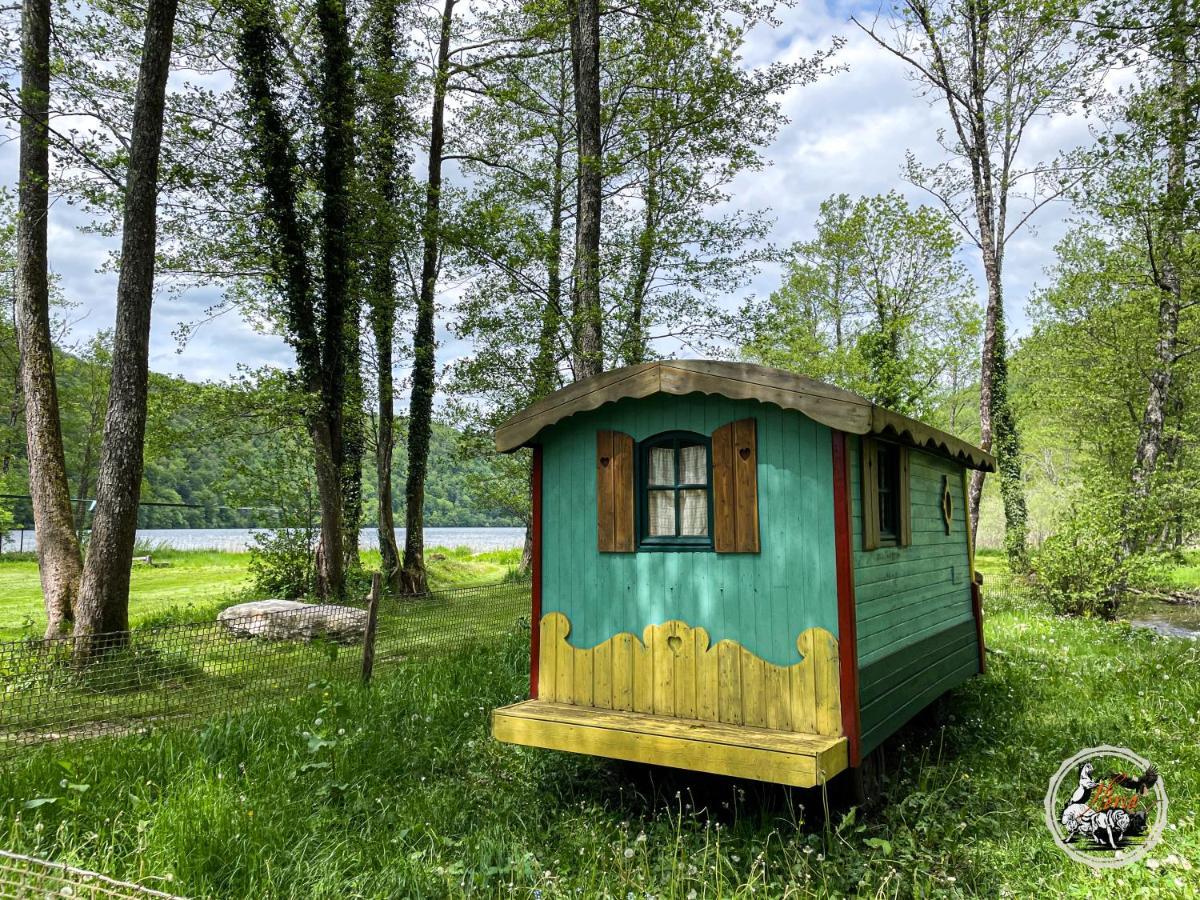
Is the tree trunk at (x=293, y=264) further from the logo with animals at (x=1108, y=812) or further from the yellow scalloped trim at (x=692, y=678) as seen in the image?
the logo with animals at (x=1108, y=812)

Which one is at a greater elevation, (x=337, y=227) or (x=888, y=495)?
(x=337, y=227)

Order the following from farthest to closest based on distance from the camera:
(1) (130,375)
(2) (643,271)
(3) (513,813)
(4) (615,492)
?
(2) (643,271), (1) (130,375), (4) (615,492), (3) (513,813)

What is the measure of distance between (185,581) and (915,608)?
1710 cm

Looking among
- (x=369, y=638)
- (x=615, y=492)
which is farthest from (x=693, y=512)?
(x=369, y=638)

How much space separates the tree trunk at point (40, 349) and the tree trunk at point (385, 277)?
5.70 metres

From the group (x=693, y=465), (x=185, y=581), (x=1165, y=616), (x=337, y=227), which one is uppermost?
(x=337, y=227)

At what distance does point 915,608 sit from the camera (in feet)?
19.6

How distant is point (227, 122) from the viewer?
41.6ft

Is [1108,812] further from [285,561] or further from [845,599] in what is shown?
[285,561]

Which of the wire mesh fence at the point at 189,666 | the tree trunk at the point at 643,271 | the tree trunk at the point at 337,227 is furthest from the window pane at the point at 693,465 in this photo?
the tree trunk at the point at 337,227

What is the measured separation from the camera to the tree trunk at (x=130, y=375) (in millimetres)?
8008

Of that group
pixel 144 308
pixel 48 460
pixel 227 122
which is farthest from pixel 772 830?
pixel 227 122

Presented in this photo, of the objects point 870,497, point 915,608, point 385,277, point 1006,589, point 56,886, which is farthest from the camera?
point 1006,589

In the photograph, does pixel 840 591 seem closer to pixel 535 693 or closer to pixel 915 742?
pixel 535 693
